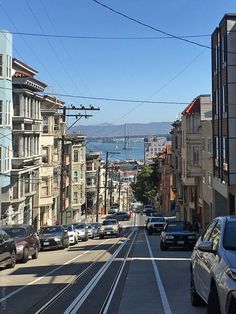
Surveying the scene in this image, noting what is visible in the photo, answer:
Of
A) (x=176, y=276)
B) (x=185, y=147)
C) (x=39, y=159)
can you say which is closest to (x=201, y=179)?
(x=185, y=147)

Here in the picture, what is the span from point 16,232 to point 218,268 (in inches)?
694

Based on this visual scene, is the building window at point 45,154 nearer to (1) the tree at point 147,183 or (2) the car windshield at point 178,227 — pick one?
(2) the car windshield at point 178,227

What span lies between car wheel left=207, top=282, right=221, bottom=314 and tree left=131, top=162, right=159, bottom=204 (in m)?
106

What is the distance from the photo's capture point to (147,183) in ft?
379

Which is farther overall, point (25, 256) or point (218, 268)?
point (25, 256)

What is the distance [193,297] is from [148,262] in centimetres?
977

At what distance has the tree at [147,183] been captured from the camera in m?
114

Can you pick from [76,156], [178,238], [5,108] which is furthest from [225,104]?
[76,156]

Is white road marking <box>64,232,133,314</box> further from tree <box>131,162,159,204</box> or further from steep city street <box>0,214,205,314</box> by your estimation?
tree <box>131,162,159,204</box>

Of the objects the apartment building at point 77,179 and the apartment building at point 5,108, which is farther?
the apartment building at point 77,179

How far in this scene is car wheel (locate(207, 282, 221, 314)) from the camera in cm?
716

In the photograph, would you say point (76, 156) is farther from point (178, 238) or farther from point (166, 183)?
point (178, 238)

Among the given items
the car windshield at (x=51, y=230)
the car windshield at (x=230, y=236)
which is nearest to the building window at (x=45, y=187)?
the car windshield at (x=51, y=230)

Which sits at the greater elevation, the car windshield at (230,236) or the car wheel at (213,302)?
the car windshield at (230,236)
